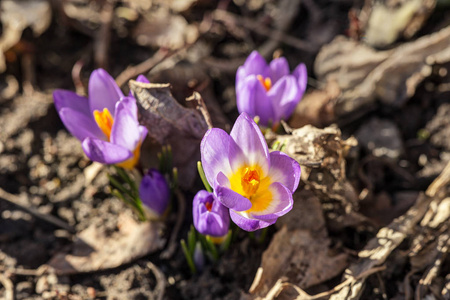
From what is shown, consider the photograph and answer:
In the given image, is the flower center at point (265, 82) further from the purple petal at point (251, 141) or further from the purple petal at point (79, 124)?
the purple petal at point (79, 124)

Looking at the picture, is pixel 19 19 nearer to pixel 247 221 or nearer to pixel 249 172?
pixel 249 172

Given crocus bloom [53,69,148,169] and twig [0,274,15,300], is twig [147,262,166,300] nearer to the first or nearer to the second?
crocus bloom [53,69,148,169]

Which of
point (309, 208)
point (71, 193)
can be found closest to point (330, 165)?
point (309, 208)

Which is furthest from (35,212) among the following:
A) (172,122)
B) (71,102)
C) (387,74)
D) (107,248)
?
(387,74)

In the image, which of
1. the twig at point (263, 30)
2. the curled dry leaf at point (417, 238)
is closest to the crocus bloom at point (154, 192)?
the curled dry leaf at point (417, 238)

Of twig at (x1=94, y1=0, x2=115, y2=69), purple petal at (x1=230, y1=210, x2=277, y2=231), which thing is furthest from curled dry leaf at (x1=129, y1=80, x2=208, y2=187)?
twig at (x1=94, y1=0, x2=115, y2=69)

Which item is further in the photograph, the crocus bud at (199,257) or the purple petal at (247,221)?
the crocus bud at (199,257)

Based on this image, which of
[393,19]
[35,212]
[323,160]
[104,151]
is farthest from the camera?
[393,19]
